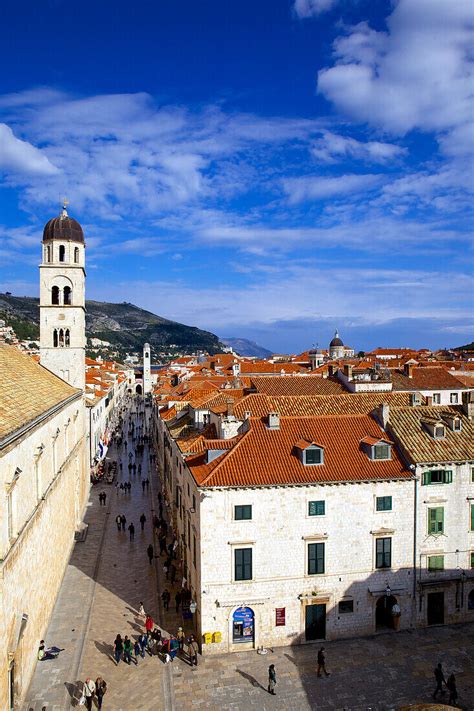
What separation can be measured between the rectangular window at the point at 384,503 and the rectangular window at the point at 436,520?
2.04 meters

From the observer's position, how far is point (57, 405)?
97.1 feet

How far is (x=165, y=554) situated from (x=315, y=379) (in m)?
26.7

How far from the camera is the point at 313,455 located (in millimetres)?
25484

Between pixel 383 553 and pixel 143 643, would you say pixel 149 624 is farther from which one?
pixel 383 553

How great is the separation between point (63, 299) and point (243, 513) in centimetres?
2819

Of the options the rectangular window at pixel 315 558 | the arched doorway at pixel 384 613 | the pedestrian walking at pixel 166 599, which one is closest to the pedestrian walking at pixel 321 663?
the rectangular window at pixel 315 558

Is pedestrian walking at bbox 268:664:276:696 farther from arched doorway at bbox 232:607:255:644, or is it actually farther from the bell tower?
the bell tower

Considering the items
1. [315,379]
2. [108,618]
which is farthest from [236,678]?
[315,379]

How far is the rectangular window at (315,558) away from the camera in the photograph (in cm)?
2444

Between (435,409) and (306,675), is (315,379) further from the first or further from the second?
(306,675)

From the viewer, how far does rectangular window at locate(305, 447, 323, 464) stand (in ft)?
83.3

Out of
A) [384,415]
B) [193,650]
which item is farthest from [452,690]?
[384,415]

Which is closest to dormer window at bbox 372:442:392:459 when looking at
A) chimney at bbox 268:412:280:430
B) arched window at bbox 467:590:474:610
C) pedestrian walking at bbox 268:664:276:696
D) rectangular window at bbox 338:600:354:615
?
chimney at bbox 268:412:280:430

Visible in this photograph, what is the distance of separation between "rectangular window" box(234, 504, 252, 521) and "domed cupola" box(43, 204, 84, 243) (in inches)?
1150
